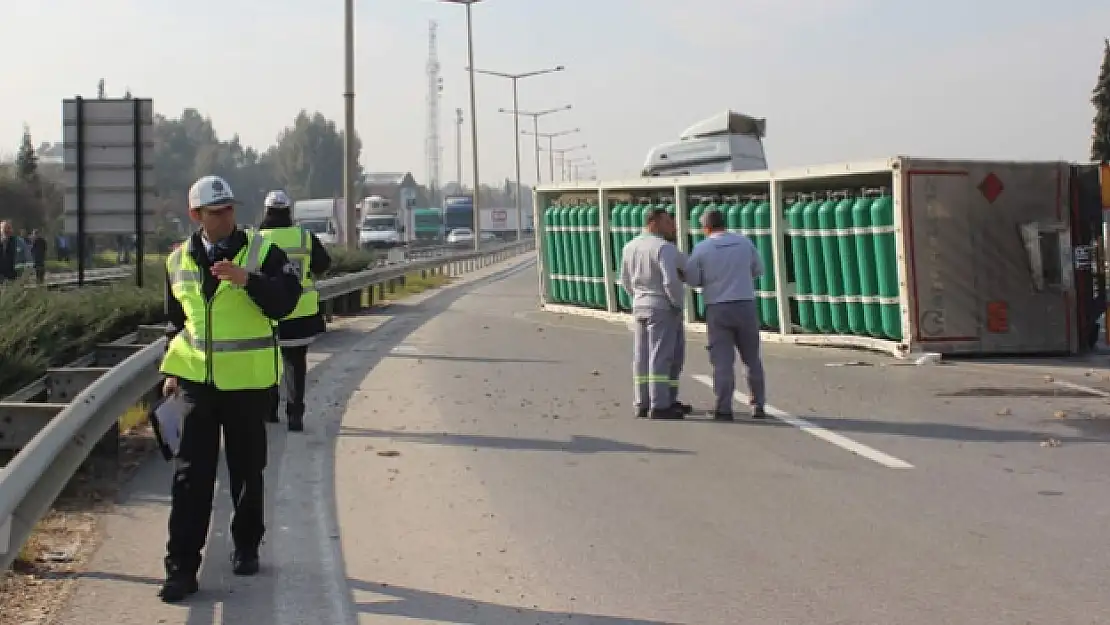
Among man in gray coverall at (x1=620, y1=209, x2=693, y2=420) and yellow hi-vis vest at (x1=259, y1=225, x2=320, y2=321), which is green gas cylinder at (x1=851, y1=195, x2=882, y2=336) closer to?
man in gray coverall at (x1=620, y1=209, x2=693, y2=420)

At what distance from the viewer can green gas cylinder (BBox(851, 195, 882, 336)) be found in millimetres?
15281

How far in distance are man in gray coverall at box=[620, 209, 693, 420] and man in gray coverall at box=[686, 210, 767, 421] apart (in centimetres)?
22

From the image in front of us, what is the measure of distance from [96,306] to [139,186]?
7.00 meters

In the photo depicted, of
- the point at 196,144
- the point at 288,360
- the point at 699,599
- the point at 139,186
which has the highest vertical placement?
the point at 196,144

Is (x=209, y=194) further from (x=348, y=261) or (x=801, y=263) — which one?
(x=348, y=261)

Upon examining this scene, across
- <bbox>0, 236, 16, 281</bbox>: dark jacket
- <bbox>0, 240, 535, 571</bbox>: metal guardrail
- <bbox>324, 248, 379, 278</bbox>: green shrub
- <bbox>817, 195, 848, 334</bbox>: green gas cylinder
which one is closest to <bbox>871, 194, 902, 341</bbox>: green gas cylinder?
<bbox>817, 195, 848, 334</bbox>: green gas cylinder

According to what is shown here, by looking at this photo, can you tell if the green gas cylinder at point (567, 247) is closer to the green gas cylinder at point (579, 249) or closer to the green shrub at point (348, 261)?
the green gas cylinder at point (579, 249)

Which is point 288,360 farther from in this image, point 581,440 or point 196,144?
point 196,144

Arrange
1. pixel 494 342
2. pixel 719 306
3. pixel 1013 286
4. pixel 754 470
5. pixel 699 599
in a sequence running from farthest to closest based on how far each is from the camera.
→ pixel 494 342
pixel 1013 286
pixel 719 306
pixel 754 470
pixel 699 599

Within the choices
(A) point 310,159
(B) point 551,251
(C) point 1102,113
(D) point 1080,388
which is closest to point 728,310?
(D) point 1080,388

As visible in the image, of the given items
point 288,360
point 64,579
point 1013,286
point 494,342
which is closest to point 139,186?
point 494,342

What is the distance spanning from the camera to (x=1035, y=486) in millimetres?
8148

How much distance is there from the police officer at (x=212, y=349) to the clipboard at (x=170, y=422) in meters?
0.04

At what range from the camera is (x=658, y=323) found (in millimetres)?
11000
